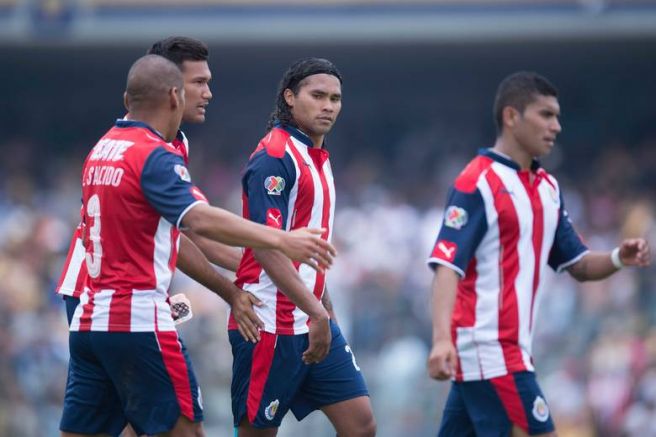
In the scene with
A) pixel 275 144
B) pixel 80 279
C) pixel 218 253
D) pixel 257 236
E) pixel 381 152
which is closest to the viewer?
pixel 257 236

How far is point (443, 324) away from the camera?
616cm

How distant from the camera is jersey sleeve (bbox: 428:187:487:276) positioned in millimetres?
6348

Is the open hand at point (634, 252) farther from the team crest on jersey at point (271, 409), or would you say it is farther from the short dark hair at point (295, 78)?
the team crest on jersey at point (271, 409)

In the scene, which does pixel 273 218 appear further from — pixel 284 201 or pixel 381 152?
pixel 381 152

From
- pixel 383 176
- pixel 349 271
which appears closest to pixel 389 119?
pixel 383 176

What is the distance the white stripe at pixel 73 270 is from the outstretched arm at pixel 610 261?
285 cm

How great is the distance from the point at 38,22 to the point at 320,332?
11278 millimetres

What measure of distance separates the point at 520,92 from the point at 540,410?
1.80 meters

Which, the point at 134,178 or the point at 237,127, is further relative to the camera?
the point at 237,127

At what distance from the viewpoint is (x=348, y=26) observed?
1672cm

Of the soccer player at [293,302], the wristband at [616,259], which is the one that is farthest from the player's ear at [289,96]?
the wristband at [616,259]

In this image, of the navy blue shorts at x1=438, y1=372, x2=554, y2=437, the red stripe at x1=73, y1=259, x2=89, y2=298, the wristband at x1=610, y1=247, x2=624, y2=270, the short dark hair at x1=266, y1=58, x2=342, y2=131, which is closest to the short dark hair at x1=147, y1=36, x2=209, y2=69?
the short dark hair at x1=266, y1=58, x2=342, y2=131

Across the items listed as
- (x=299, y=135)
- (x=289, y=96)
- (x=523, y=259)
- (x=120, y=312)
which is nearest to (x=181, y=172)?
(x=120, y=312)

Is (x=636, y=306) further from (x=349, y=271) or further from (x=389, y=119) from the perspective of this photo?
(x=389, y=119)
